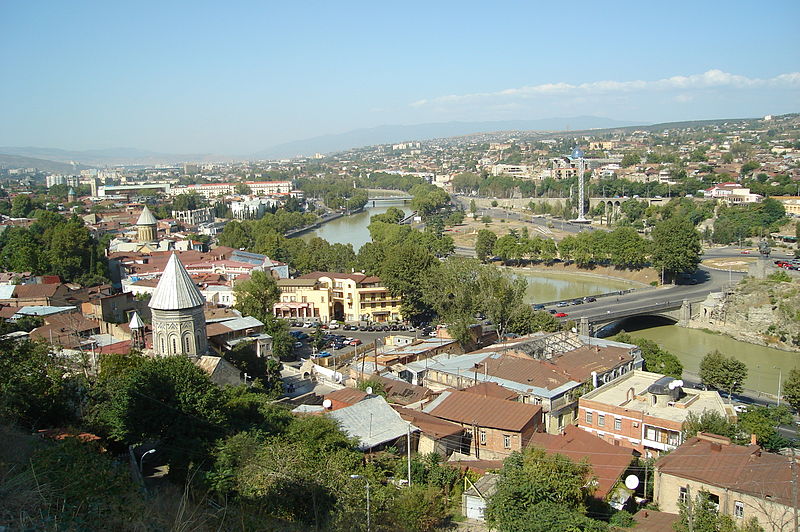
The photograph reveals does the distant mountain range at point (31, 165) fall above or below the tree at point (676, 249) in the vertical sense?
above

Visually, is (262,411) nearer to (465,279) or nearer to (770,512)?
(770,512)

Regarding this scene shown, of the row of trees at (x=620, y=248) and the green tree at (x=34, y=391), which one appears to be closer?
the green tree at (x=34, y=391)

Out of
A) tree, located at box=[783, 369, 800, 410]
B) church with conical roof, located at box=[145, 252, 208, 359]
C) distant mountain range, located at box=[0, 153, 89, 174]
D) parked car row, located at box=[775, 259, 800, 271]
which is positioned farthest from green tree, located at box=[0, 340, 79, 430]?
distant mountain range, located at box=[0, 153, 89, 174]

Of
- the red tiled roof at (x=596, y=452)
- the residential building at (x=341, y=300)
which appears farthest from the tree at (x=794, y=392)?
the residential building at (x=341, y=300)

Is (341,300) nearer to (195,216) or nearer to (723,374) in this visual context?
(723,374)

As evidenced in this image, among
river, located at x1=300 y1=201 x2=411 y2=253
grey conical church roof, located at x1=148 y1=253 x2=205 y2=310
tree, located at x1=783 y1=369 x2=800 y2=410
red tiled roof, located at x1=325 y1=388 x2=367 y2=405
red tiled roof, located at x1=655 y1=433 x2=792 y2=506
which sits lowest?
river, located at x1=300 y1=201 x2=411 y2=253

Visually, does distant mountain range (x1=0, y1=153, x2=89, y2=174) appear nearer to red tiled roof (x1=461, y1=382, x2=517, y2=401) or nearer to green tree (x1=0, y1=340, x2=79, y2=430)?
green tree (x1=0, y1=340, x2=79, y2=430)

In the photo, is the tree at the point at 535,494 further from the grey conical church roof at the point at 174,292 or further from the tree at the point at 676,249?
the tree at the point at 676,249
